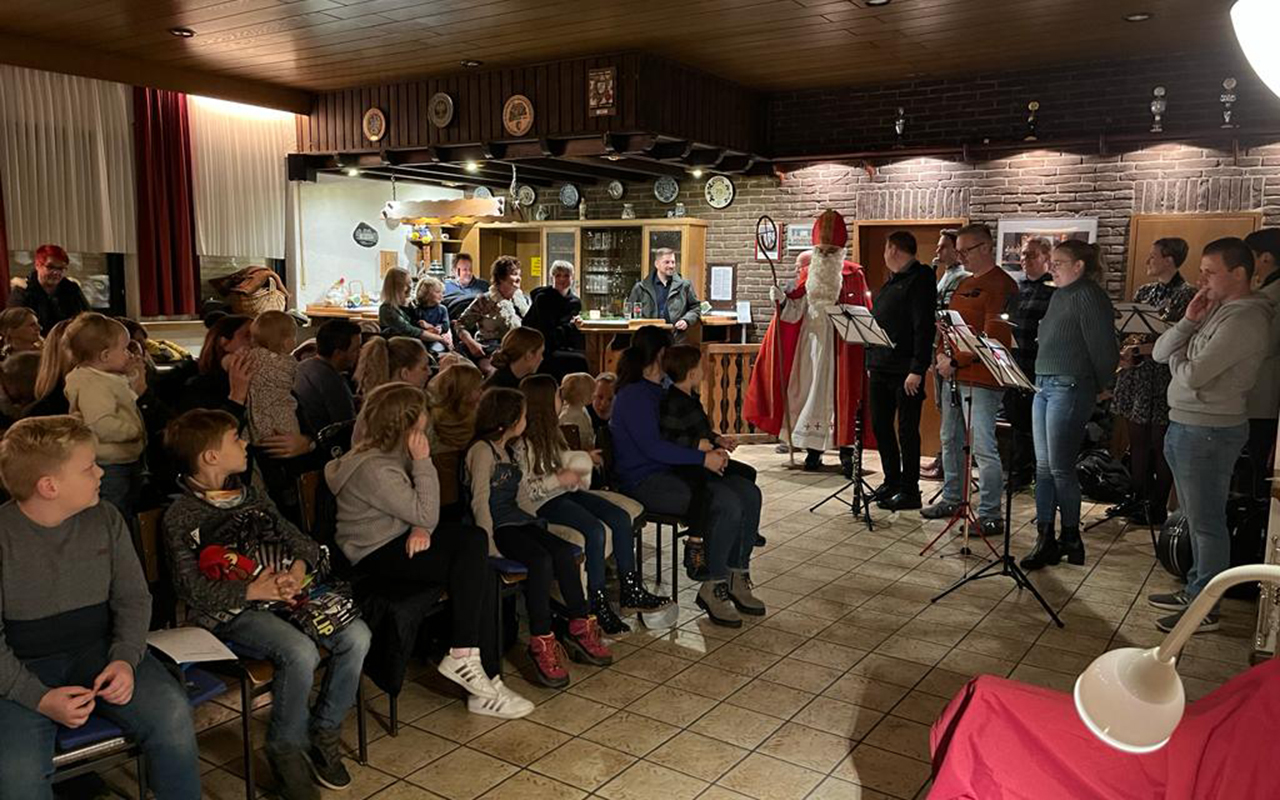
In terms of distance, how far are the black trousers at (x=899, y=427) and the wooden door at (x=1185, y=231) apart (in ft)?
8.87

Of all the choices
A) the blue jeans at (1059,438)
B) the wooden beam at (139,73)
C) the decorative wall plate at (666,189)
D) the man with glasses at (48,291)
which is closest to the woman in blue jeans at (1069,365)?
the blue jeans at (1059,438)

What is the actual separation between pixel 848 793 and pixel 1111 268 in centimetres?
634

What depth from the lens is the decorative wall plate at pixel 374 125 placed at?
29.0 ft

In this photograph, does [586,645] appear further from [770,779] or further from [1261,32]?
[1261,32]

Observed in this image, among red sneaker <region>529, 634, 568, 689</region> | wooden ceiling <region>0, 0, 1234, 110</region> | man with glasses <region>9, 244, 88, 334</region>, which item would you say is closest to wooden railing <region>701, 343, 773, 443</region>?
wooden ceiling <region>0, 0, 1234, 110</region>

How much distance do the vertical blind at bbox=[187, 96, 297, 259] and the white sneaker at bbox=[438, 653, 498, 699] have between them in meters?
6.74

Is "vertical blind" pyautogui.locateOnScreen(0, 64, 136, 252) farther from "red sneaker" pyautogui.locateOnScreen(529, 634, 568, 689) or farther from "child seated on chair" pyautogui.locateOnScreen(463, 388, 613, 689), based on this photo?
"red sneaker" pyautogui.locateOnScreen(529, 634, 568, 689)

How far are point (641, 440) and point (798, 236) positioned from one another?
17.9ft

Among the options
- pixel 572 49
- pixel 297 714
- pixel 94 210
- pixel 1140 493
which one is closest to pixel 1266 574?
pixel 297 714

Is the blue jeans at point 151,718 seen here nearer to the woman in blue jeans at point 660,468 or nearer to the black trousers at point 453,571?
the black trousers at point 453,571

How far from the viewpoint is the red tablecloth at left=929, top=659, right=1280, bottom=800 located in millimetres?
1719

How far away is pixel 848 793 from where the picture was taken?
2934mm

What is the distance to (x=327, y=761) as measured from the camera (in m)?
2.89

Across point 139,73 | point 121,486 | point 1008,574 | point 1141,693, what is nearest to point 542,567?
point 121,486
